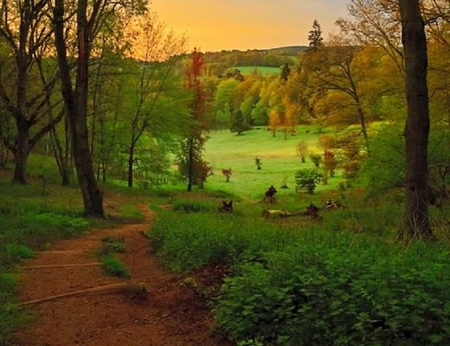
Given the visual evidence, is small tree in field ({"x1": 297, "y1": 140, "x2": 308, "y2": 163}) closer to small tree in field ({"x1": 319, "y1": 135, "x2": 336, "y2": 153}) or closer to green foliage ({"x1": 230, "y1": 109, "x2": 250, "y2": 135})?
small tree in field ({"x1": 319, "y1": 135, "x2": 336, "y2": 153})

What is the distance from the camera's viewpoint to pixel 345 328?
405 centimetres

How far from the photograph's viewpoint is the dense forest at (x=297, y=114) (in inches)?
180

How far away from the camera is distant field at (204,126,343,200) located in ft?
167

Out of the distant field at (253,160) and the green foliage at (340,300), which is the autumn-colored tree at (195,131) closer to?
the distant field at (253,160)

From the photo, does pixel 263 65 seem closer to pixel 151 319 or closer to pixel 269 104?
pixel 269 104

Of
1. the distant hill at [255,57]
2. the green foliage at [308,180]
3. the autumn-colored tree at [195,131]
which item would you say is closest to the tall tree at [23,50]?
the autumn-colored tree at [195,131]

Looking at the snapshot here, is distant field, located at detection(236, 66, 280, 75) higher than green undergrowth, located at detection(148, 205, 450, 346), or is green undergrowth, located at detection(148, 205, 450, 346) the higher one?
distant field, located at detection(236, 66, 280, 75)

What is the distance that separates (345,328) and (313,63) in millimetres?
31270

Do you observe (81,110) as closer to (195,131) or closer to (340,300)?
(340,300)

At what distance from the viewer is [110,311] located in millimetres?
6406

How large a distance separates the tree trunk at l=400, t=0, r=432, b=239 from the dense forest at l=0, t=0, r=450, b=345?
27 millimetres

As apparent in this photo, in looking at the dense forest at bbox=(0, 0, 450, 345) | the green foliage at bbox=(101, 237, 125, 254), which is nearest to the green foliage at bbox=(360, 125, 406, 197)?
the dense forest at bbox=(0, 0, 450, 345)

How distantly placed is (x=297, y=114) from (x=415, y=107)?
2611 centimetres

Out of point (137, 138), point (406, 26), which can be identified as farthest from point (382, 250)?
point (137, 138)
